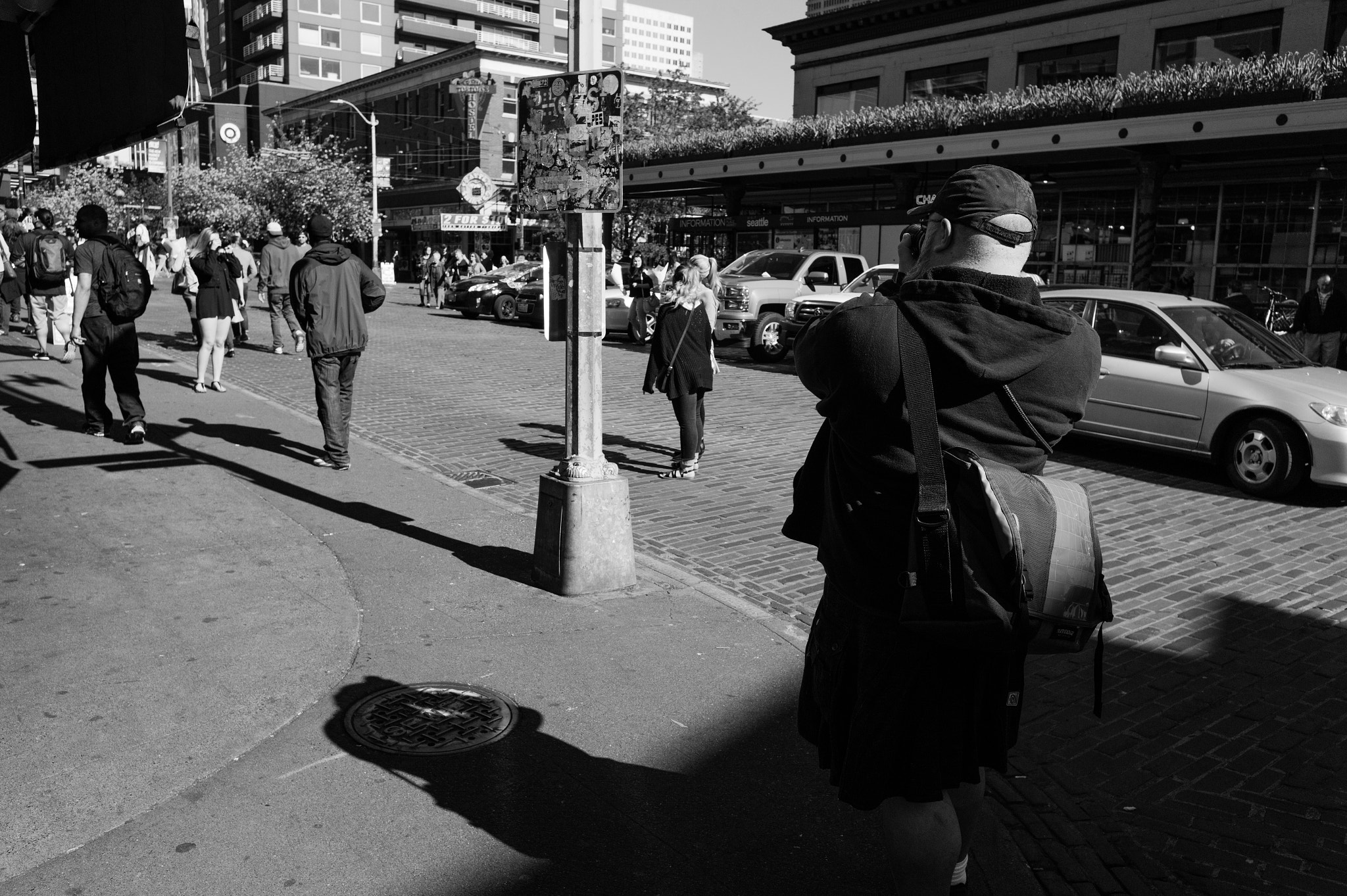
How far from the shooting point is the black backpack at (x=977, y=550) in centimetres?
227

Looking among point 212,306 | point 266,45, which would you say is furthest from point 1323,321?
point 266,45

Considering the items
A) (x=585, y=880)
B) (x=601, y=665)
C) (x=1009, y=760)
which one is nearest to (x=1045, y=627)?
(x=585, y=880)

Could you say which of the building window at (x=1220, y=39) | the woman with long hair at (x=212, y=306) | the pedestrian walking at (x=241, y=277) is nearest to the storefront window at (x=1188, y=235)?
the building window at (x=1220, y=39)

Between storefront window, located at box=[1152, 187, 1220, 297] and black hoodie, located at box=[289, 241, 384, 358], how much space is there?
1611 centimetres

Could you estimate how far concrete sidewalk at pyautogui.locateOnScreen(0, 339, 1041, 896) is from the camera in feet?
10.9

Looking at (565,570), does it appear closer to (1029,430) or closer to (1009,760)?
(1009,760)

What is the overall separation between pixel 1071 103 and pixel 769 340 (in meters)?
6.24

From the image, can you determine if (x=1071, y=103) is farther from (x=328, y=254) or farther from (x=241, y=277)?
(x=328, y=254)

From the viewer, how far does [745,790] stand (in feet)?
12.6

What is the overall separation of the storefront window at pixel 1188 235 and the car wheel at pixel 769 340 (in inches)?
284

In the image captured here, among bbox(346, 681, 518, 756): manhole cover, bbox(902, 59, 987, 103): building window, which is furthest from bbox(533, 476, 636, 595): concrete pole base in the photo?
bbox(902, 59, 987, 103): building window

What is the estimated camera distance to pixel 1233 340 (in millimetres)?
10055

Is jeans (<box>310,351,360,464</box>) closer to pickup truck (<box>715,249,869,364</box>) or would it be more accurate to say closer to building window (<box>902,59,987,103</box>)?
pickup truck (<box>715,249,869,364</box>)

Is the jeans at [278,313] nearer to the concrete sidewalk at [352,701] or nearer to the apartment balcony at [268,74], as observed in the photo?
the concrete sidewalk at [352,701]
